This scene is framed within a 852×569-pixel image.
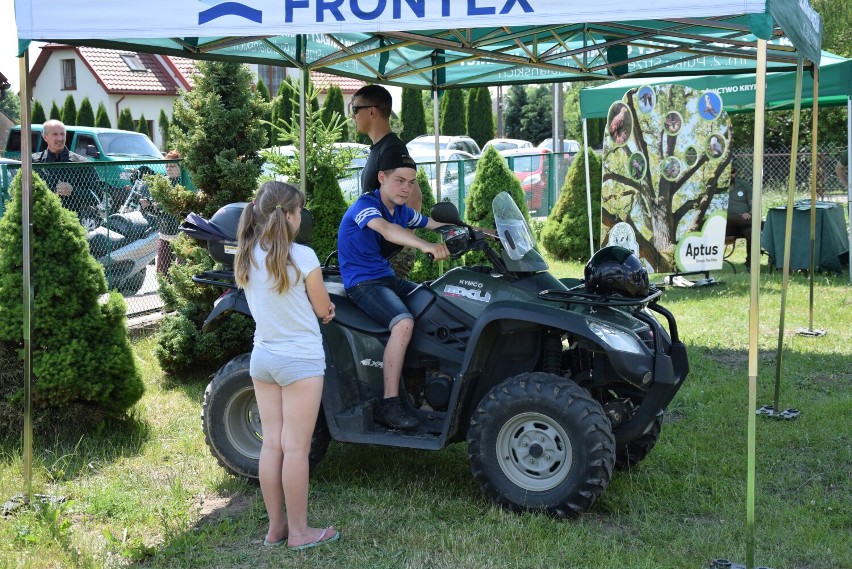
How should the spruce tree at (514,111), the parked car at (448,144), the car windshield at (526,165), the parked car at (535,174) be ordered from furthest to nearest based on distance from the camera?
the spruce tree at (514,111) < the parked car at (448,144) < the car windshield at (526,165) < the parked car at (535,174)

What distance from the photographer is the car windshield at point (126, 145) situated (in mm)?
20000

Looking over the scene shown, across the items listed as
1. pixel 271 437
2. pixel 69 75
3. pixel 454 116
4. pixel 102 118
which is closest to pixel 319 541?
pixel 271 437

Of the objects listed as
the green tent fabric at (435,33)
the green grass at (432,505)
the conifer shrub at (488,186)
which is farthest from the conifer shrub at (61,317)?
the conifer shrub at (488,186)

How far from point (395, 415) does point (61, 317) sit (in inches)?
92.3

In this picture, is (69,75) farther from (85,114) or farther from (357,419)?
(357,419)

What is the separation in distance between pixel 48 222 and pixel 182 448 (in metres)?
1.63

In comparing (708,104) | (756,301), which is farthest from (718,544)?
(708,104)

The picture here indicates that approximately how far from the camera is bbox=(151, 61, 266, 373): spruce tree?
7492 mm

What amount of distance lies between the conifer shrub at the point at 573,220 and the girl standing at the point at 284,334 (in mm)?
10744

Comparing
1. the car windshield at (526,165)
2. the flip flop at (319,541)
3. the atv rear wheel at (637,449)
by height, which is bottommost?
the flip flop at (319,541)

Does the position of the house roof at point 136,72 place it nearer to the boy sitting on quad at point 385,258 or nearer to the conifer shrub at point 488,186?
the conifer shrub at point 488,186

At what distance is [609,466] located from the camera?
4.42m

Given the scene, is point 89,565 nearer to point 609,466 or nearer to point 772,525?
point 609,466

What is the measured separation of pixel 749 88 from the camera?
43.2 feet
